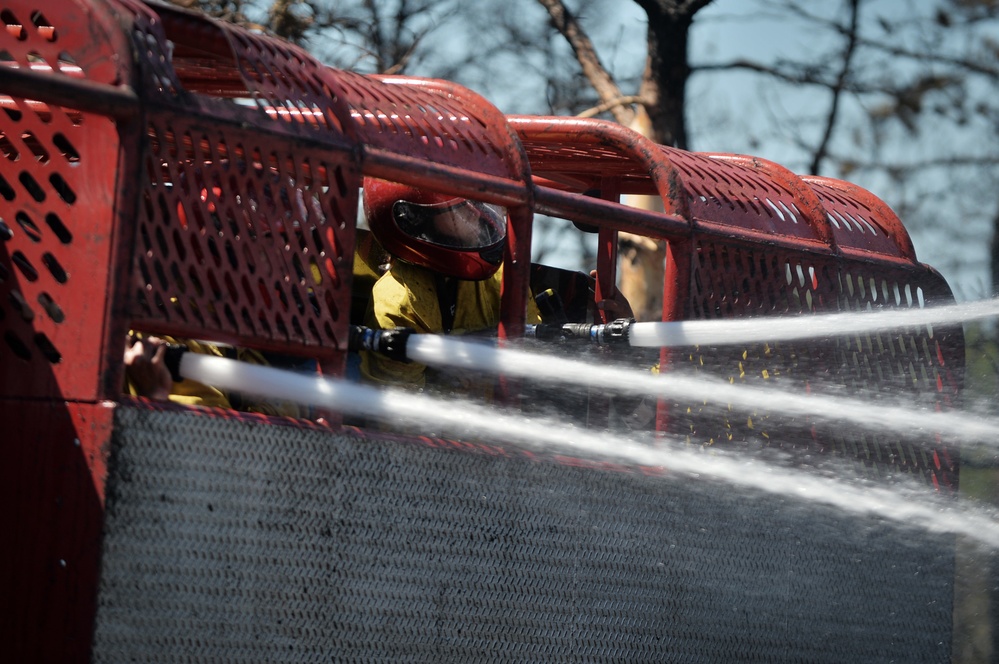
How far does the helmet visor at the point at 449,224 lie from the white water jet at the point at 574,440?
89cm

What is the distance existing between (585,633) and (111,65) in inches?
82.4

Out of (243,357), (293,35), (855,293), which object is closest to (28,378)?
(243,357)

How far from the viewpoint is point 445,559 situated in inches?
132

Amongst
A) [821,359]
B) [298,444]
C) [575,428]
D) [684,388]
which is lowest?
[298,444]

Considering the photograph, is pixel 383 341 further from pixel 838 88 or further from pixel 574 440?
pixel 838 88

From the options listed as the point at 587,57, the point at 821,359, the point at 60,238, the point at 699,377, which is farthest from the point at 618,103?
the point at 60,238

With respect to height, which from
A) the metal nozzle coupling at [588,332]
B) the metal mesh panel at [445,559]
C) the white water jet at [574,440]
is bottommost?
the metal mesh panel at [445,559]

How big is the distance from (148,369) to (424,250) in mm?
1789

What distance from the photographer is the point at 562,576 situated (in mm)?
3615

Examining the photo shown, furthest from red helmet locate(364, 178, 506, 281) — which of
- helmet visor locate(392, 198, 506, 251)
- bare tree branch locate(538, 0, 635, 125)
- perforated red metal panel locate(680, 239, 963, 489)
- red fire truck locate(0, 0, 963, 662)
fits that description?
bare tree branch locate(538, 0, 635, 125)

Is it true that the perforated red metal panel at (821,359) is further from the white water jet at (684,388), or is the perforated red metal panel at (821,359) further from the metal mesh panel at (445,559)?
the metal mesh panel at (445,559)

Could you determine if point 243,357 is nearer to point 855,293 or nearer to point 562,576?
point 562,576

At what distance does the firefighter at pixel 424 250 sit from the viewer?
4769 millimetres

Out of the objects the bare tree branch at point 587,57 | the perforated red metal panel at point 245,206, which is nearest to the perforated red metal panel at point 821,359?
the perforated red metal panel at point 245,206
